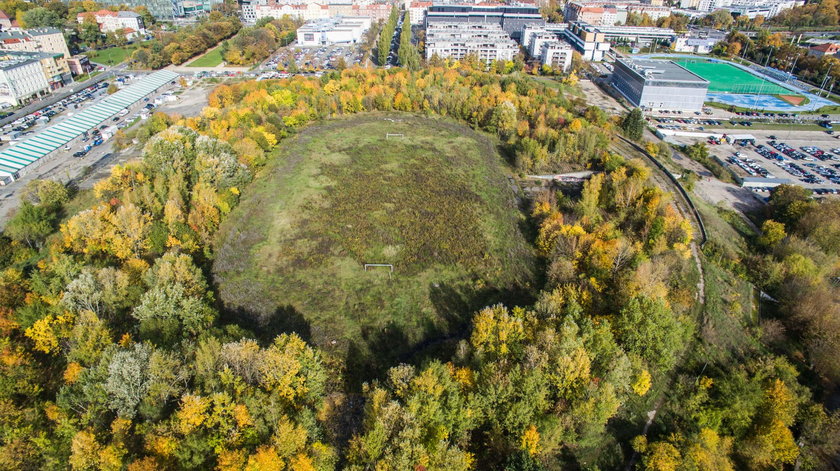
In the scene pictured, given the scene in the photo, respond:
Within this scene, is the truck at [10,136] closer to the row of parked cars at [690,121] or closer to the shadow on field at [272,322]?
the shadow on field at [272,322]

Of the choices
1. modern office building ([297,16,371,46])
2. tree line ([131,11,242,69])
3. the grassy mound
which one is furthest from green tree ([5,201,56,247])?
modern office building ([297,16,371,46])

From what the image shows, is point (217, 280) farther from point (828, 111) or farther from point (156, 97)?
point (828, 111)

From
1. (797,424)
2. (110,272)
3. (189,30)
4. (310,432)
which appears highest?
(189,30)

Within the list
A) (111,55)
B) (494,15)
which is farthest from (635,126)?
(111,55)

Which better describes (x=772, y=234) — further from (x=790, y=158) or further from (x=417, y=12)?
(x=417, y=12)

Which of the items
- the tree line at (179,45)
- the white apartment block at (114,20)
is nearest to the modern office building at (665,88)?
the tree line at (179,45)

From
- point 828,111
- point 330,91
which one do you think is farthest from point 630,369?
point 828,111
